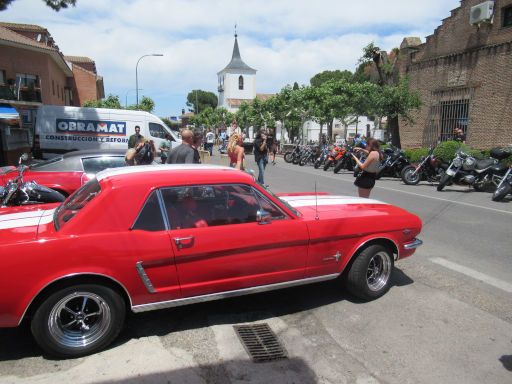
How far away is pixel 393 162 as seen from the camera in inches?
593

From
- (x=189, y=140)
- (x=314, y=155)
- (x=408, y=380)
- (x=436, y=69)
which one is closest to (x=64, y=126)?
(x=189, y=140)

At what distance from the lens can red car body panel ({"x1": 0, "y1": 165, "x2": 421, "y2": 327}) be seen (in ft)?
9.81

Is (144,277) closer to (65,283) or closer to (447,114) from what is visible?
(65,283)

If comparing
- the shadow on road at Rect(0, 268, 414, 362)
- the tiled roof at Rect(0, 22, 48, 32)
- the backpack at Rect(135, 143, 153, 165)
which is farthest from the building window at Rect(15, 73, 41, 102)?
the shadow on road at Rect(0, 268, 414, 362)

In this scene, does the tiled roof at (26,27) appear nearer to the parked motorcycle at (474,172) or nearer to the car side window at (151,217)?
the parked motorcycle at (474,172)

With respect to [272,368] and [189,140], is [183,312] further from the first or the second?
[189,140]

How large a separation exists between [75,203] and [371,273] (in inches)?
116

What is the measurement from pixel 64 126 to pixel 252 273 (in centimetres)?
1388

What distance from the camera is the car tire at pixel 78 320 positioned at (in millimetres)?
3057

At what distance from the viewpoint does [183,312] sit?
399 cm

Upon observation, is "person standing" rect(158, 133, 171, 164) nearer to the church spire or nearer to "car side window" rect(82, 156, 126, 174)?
"car side window" rect(82, 156, 126, 174)

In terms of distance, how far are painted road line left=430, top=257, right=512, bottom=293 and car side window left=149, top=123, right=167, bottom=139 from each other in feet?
44.1

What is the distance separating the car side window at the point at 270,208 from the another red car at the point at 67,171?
4371 millimetres

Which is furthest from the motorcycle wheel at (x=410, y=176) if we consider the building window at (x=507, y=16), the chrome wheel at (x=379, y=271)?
the chrome wheel at (x=379, y=271)
